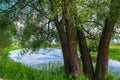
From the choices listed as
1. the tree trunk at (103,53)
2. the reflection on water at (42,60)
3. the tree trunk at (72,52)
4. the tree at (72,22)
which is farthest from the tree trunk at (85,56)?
the reflection on water at (42,60)

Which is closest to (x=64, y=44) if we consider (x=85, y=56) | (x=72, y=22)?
(x=85, y=56)

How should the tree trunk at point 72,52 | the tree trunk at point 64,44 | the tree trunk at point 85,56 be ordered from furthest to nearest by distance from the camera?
the tree trunk at point 85,56, the tree trunk at point 64,44, the tree trunk at point 72,52

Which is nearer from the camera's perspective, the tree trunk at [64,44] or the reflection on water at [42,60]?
the tree trunk at [64,44]

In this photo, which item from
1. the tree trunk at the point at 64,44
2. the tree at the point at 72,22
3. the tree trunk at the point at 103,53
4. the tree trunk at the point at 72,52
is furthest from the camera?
the tree trunk at the point at 64,44

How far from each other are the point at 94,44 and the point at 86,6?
5740 mm

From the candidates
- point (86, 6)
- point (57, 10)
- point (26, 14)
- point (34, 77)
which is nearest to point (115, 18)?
point (86, 6)

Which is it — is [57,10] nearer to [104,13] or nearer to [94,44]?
[104,13]

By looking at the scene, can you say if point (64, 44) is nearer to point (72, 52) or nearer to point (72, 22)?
point (72, 52)

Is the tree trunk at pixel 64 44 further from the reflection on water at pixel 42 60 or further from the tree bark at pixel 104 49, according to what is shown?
the reflection on water at pixel 42 60

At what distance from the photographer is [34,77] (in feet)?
45.5

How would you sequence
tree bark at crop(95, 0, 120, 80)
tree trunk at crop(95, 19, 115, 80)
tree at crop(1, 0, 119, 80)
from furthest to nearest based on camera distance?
tree trunk at crop(95, 19, 115, 80) → tree bark at crop(95, 0, 120, 80) → tree at crop(1, 0, 119, 80)

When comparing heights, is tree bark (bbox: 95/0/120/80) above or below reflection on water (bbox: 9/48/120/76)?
above

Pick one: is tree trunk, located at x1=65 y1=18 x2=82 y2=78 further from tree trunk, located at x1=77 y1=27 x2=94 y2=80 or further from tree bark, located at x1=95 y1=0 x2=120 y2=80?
tree bark, located at x1=95 y1=0 x2=120 y2=80

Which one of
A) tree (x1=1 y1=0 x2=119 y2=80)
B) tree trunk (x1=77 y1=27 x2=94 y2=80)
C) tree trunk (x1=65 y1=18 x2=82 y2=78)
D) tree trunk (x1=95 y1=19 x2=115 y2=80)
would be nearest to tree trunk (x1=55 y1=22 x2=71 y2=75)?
tree (x1=1 y1=0 x2=119 y2=80)
